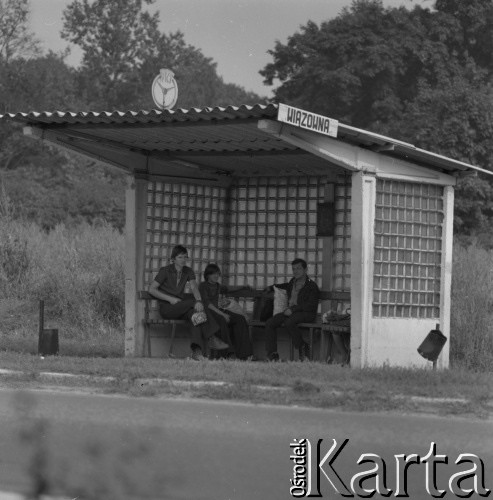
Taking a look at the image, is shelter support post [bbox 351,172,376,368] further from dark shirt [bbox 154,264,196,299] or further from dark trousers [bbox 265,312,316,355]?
dark shirt [bbox 154,264,196,299]

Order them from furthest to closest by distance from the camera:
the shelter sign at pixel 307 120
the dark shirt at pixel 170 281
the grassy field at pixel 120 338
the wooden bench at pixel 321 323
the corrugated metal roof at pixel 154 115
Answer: the dark shirt at pixel 170 281 → the wooden bench at pixel 321 323 → the corrugated metal roof at pixel 154 115 → the shelter sign at pixel 307 120 → the grassy field at pixel 120 338

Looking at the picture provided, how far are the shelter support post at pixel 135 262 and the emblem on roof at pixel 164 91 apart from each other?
148 cm

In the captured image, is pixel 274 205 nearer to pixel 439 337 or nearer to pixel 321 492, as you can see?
pixel 439 337

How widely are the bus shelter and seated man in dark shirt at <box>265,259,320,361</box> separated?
43 cm

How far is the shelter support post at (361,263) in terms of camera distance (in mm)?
13820

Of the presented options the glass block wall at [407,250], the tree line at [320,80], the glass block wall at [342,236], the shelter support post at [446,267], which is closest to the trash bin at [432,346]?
the glass block wall at [407,250]

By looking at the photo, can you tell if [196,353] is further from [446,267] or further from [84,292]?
[84,292]

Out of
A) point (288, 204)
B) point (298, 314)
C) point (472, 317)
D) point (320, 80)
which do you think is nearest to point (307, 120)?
point (298, 314)

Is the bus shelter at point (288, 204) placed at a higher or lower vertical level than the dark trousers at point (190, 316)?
higher

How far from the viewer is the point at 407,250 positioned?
1459 centimetres

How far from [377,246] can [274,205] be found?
2708mm

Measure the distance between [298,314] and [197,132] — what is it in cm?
267

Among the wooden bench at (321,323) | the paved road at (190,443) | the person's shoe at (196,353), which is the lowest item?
the paved road at (190,443)

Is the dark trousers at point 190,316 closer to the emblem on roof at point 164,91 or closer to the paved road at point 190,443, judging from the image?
the emblem on roof at point 164,91
